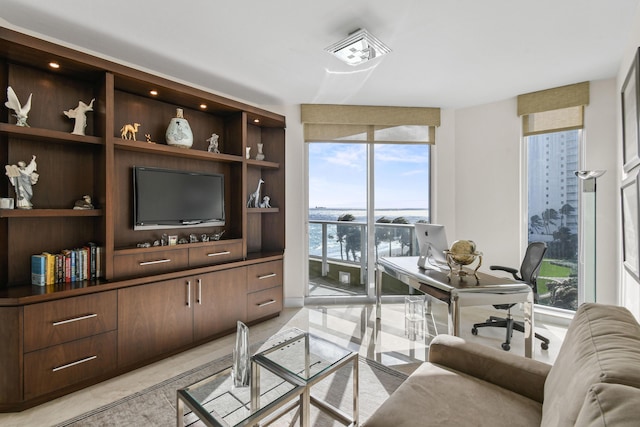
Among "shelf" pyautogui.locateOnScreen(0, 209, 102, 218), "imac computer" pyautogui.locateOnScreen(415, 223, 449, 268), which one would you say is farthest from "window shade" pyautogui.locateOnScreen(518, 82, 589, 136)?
"shelf" pyautogui.locateOnScreen(0, 209, 102, 218)

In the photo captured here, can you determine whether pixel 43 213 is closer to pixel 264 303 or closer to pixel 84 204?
pixel 84 204

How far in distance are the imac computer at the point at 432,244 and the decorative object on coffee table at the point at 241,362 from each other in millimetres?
1712

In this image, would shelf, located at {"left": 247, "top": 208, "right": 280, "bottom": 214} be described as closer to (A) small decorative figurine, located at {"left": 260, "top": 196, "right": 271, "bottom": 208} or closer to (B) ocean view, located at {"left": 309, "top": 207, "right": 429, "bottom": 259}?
(A) small decorative figurine, located at {"left": 260, "top": 196, "right": 271, "bottom": 208}

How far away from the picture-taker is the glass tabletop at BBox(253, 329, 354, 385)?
1.59 meters

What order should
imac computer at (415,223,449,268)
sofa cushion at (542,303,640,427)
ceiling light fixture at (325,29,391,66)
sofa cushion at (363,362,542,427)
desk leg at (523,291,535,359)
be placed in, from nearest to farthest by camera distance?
sofa cushion at (542,303,640,427)
sofa cushion at (363,362,542,427)
desk leg at (523,291,535,359)
ceiling light fixture at (325,29,391,66)
imac computer at (415,223,449,268)

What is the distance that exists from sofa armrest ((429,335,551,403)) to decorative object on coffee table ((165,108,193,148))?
2577 millimetres

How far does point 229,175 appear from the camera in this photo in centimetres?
346

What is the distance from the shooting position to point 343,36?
91.5 inches

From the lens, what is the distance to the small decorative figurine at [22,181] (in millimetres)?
2086

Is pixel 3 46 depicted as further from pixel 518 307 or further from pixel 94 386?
pixel 518 307

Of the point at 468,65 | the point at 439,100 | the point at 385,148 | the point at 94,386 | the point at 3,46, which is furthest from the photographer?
the point at 385,148

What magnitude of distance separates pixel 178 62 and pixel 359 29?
162cm

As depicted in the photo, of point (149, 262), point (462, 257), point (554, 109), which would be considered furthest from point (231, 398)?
point (554, 109)

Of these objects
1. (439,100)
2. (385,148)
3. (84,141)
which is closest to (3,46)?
(84,141)
